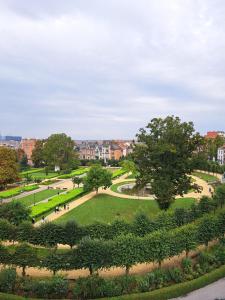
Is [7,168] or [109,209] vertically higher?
[7,168]

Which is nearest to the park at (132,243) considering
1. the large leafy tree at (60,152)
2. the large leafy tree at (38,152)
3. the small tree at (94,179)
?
the small tree at (94,179)

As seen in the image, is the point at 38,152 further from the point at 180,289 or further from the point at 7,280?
the point at 180,289

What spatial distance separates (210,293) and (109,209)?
24803 millimetres

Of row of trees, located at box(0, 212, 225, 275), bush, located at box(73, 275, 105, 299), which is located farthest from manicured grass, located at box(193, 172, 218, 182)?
bush, located at box(73, 275, 105, 299)

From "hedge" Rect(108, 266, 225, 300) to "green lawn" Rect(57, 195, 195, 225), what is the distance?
1502cm

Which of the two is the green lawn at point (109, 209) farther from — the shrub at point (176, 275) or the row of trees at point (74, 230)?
the shrub at point (176, 275)

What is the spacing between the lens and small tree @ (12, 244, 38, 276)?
24.8 meters

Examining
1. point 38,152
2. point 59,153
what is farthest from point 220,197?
point 38,152

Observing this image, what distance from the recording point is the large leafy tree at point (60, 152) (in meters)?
97.5

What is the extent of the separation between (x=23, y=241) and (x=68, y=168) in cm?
7019

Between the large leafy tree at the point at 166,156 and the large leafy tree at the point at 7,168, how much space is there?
32947 mm

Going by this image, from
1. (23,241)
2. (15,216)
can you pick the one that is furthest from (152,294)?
(15,216)

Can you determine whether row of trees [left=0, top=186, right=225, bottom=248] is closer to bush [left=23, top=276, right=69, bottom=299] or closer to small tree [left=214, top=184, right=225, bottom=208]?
bush [left=23, top=276, right=69, bottom=299]

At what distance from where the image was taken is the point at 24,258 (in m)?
24.8
